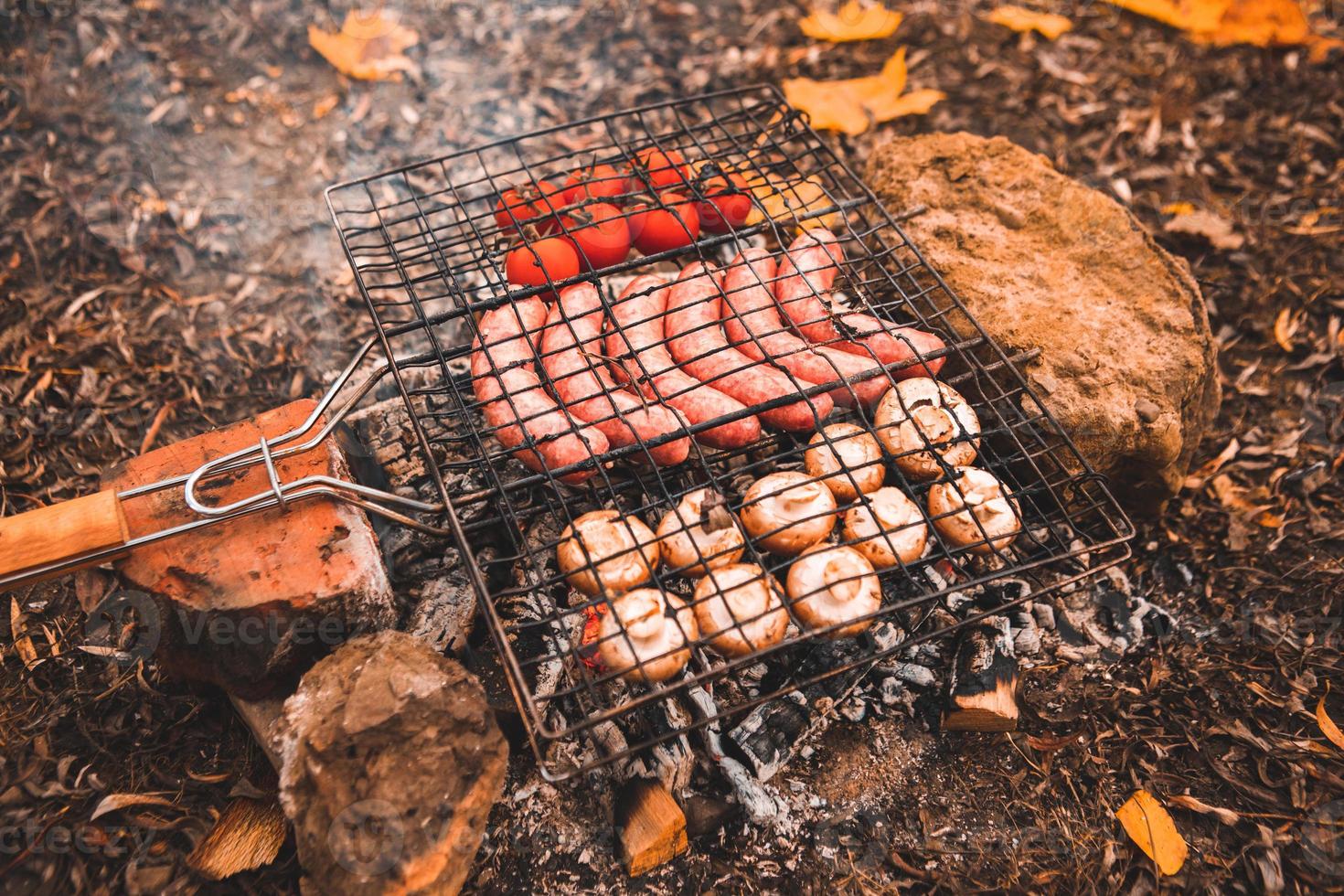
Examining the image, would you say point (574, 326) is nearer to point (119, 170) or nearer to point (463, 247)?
point (463, 247)

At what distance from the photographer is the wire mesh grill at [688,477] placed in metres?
2.70

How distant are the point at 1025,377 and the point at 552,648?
2.22 meters

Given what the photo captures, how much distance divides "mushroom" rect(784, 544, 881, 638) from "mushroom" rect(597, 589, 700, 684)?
0.40 metres

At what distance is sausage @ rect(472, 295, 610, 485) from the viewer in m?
2.93

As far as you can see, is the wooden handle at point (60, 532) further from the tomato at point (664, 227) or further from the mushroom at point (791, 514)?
the tomato at point (664, 227)

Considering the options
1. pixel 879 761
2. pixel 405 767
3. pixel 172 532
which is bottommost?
pixel 879 761

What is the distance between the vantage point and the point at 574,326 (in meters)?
3.35

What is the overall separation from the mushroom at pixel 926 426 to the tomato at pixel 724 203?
1.18 m

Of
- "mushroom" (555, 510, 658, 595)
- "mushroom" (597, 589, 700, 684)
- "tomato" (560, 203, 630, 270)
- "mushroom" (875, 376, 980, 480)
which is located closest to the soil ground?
"mushroom" (597, 589, 700, 684)

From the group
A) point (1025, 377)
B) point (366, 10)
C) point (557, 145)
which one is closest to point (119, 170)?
point (366, 10)

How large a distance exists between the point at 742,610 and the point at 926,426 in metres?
1.02

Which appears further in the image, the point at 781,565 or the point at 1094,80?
the point at 1094,80

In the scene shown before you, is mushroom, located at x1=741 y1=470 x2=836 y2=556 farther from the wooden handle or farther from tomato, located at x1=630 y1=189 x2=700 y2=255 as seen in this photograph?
the wooden handle

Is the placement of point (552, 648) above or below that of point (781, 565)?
below
